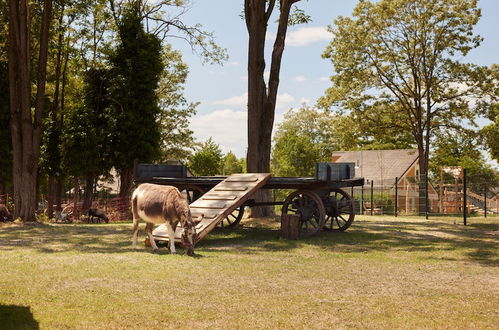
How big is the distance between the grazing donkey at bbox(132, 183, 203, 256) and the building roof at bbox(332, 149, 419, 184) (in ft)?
138

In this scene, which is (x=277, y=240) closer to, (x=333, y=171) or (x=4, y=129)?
(x=333, y=171)

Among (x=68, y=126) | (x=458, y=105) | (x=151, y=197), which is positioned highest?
(x=458, y=105)

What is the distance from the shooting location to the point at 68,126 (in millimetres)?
30344

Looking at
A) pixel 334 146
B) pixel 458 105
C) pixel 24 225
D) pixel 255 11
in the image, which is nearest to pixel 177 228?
pixel 24 225

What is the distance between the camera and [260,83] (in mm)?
22109

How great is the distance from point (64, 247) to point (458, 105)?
110 feet

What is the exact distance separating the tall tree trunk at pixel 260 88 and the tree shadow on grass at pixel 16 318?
14752 millimetres

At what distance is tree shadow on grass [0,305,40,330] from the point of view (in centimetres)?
626

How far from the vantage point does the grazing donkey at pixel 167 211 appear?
12109 millimetres

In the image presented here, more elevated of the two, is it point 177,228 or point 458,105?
point 458,105

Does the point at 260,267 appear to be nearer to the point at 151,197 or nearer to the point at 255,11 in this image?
the point at 151,197

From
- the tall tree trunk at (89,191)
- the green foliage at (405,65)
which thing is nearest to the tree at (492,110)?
the green foliage at (405,65)

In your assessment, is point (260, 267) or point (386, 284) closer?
point (386, 284)

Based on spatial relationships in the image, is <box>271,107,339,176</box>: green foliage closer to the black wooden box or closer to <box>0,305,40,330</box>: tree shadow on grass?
the black wooden box
